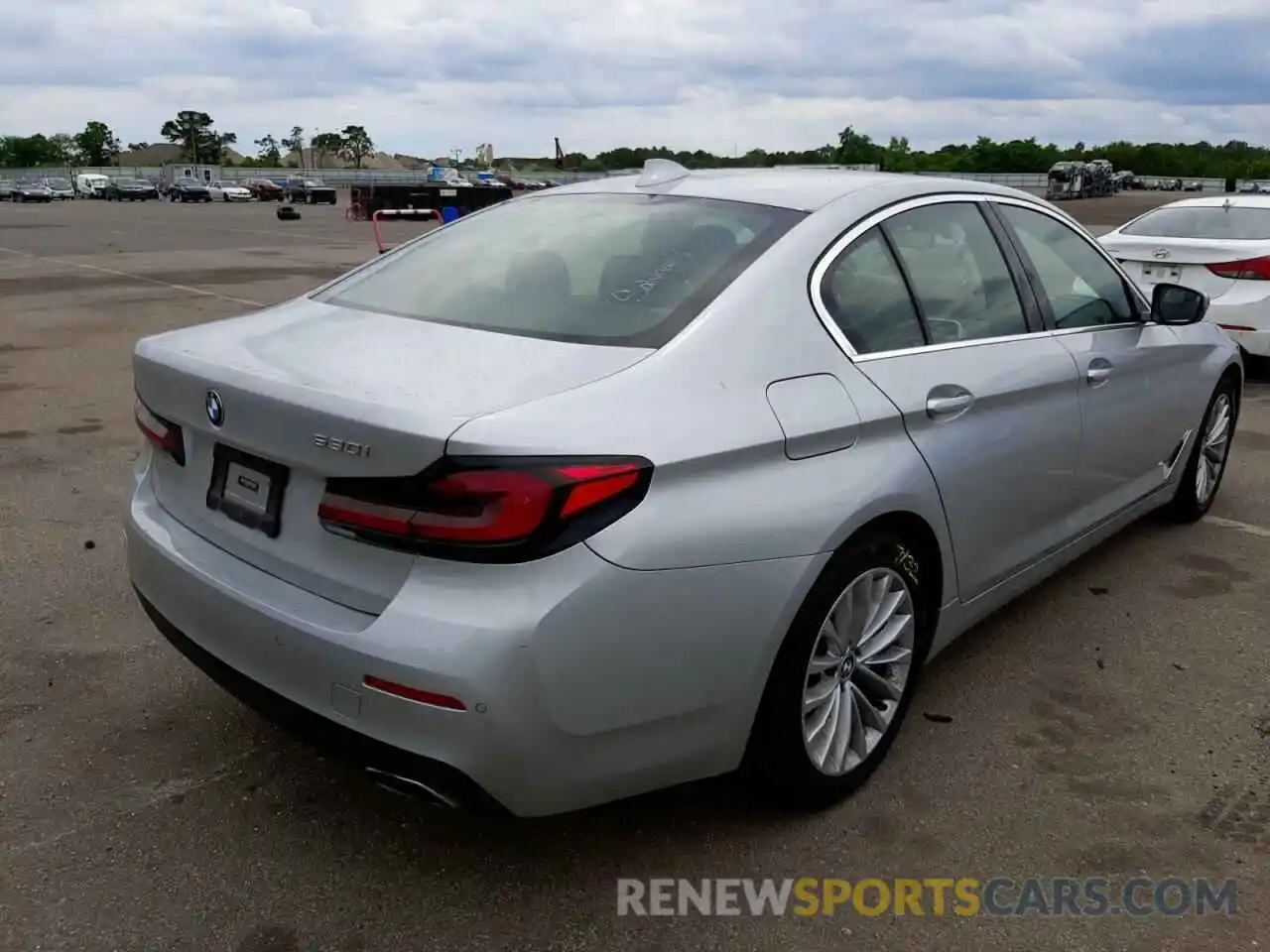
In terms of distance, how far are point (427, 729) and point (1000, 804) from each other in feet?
5.46

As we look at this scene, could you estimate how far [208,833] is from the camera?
2.80 meters

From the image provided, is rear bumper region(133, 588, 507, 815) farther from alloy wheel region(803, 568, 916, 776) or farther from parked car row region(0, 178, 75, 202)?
parked car row region(0, 178, 75, 202)

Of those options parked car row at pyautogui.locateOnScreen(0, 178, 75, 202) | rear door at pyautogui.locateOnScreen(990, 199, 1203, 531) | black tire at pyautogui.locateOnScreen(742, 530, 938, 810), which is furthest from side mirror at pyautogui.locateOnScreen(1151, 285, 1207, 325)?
parked car row at pyautogui.locateOnScreen(0, 178, 75, 202)

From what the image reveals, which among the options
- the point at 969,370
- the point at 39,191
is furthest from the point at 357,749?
the point at 39,191

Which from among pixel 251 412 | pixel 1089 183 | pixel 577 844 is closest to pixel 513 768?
pixel 577 844

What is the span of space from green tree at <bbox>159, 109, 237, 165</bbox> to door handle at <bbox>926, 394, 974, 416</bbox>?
138692 mm

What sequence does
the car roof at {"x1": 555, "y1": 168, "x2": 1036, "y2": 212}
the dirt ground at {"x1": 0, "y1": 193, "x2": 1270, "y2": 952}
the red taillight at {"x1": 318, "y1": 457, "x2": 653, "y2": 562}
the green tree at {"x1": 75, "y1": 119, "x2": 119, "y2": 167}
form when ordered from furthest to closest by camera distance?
the green tree at {"x1": 75, "y1": 119, "x2": 119, "y2": 167} → the car roof at {"x1": 555, "y1": 168, "x2": 1036, "y2": 212} → the dirt ground at {"x1": 0, "y1": 193, "x2": 1270, "y2": 952} → the red taillight at {"x1": 318, "y1": 457, "x2": 653, "y2": 562}

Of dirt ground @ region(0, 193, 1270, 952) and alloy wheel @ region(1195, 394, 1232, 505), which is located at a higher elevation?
alloy wheel @ region(1195, 394, 1232, 505)

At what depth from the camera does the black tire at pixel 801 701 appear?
8.55 ft

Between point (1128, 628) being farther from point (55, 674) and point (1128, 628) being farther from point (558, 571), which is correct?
point (55, 674)

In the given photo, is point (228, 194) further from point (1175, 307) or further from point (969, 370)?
point (969, 370)

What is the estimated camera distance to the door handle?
302cm

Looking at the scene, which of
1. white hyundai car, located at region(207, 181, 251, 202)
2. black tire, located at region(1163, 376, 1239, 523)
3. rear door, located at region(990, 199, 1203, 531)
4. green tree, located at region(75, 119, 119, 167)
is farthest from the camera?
green tree, located at region(75, 119, 119, 167)

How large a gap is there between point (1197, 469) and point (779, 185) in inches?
113
